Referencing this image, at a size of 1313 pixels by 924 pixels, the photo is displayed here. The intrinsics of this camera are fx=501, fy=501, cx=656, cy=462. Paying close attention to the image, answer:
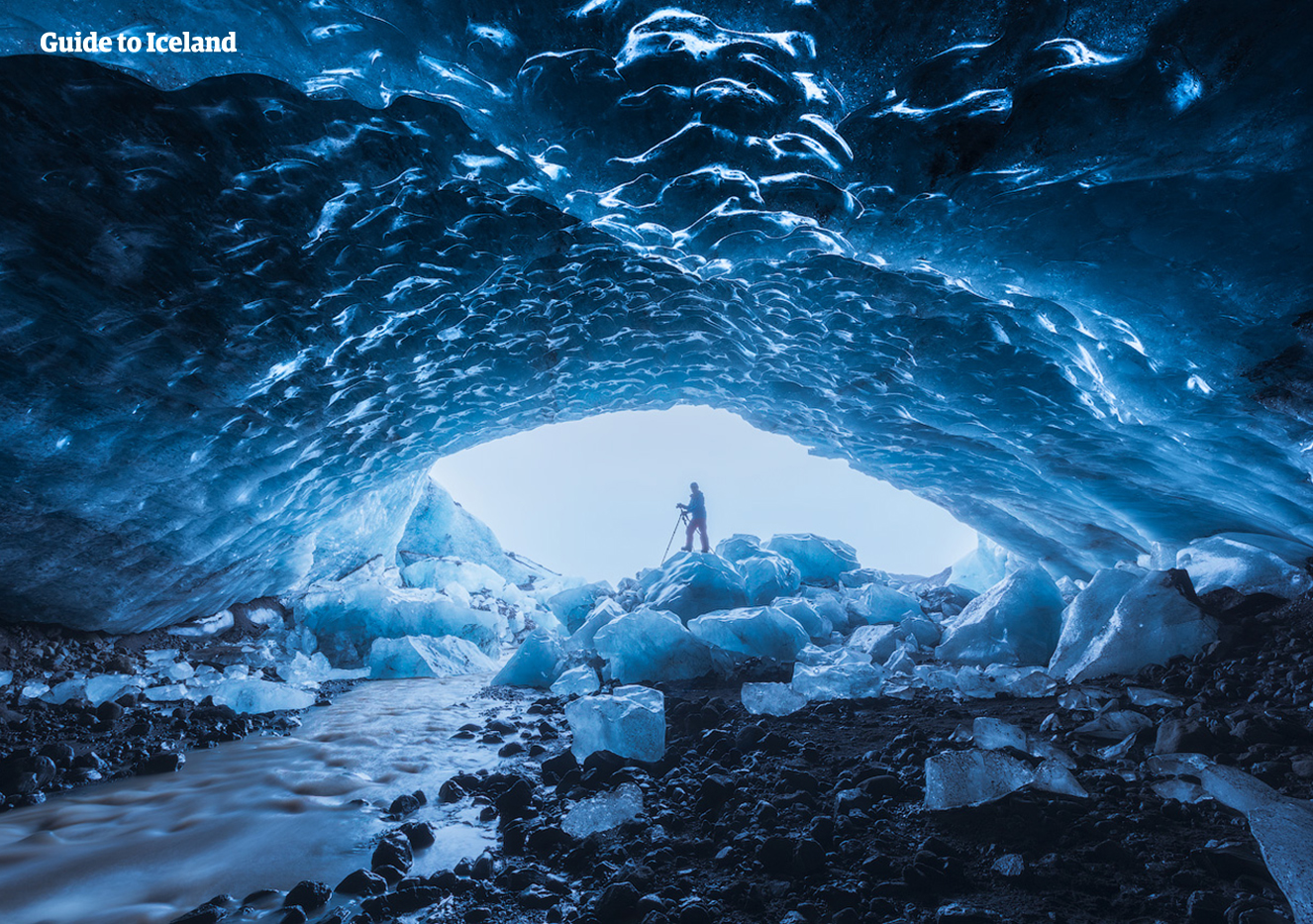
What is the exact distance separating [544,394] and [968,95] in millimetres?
4259

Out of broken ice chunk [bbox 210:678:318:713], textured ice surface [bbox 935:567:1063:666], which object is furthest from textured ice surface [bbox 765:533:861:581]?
broken ice chunk [bbox 210:678:318:713]

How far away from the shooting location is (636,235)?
9.78 ft

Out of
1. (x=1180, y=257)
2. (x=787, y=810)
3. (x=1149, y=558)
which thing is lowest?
(x=787, y=810)

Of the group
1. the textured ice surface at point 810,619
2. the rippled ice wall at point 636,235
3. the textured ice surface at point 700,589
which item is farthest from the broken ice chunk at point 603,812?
the textured ice surface at point 810,619

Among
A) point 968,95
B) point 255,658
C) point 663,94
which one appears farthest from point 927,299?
point 255,658

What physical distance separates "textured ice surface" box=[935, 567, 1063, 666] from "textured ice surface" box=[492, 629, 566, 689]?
151 inches

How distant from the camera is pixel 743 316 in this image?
13.4 feet

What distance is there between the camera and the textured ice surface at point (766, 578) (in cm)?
702

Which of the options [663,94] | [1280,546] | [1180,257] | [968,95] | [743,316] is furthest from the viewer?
[743,316]

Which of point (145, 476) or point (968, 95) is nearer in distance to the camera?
point (968, 95)

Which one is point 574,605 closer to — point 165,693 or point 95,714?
point 165,693

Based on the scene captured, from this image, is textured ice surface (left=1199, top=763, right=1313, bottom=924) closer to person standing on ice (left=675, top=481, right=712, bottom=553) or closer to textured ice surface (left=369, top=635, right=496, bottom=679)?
textured ice surface (left=369, top=635, right=496, bottom=679)

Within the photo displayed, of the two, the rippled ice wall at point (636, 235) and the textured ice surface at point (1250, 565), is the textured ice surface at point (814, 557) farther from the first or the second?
the textured ice surface at point (1250, 565)

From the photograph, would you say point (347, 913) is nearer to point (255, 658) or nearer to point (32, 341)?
point (32, 341)
